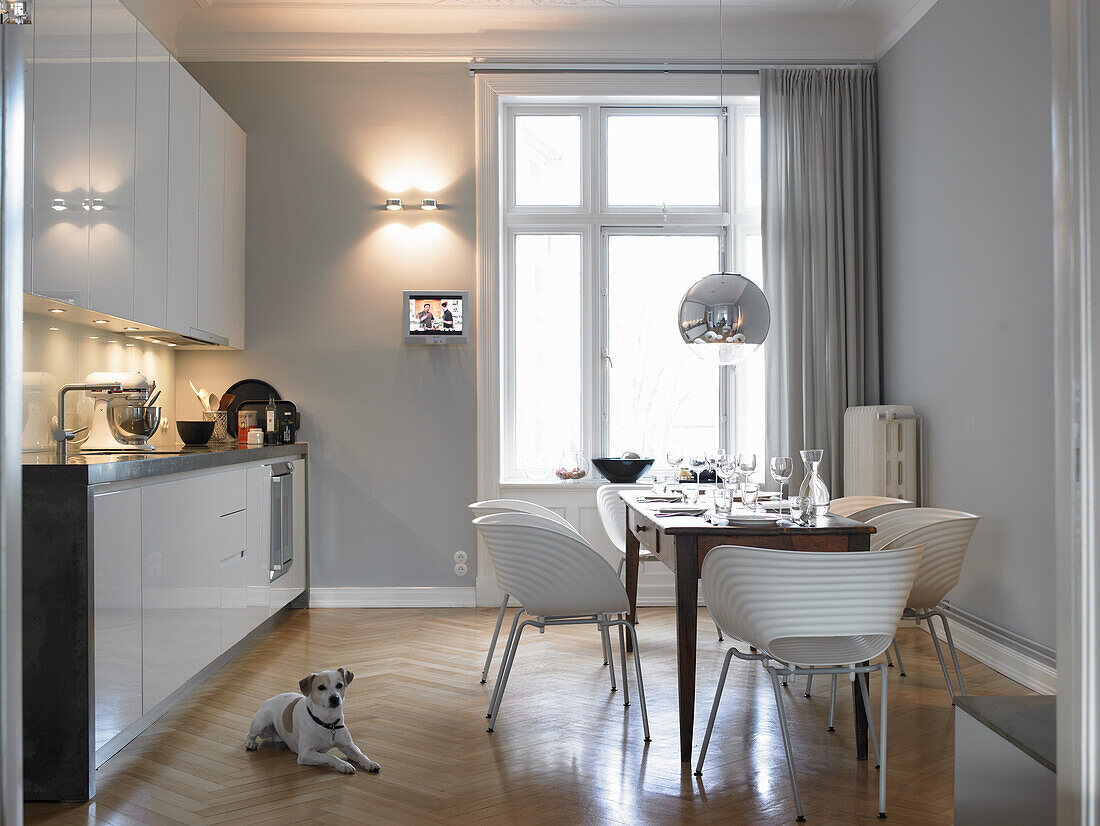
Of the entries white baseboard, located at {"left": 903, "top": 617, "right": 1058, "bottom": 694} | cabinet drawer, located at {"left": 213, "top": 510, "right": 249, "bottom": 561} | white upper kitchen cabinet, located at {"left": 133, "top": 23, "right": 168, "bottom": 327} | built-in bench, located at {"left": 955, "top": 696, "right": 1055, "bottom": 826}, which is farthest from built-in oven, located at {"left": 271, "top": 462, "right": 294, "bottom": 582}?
built-in bench, located at {"left": 955, "top": 696, "right": 1055, "bottom": 826}

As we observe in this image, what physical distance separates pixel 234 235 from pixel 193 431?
125 centimetres

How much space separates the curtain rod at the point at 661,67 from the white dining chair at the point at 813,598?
3.61 m

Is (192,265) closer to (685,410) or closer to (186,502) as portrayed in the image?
(186,502)

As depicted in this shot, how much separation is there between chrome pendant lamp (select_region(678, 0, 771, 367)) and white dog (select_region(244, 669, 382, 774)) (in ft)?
5.93

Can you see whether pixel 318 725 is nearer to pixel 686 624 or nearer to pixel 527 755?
pixel 527 755

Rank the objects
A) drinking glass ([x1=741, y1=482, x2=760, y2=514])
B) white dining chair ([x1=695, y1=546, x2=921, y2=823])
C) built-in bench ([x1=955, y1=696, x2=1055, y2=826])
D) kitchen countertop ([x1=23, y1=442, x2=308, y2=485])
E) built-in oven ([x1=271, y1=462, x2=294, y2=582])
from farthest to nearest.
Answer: built-in oven ([x1=271, y1=462, x2=294, y2=582]) → drinking glass ([x1=741, y1=482, x2=760, y2=514]) → kitchen countertop ([x1=23, y1=442, x2=308, y2=485]) → white dining chair ([x1=695, y1=546, x2=921, y2=823]) → built-in bench ([x1=955, y1=696, x2=1055, y2=826])

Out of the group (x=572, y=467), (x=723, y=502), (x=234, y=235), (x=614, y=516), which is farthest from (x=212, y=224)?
(x=723, y=502)

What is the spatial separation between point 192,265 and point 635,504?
98.1 inches

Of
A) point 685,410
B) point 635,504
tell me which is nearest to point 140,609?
point 635,504

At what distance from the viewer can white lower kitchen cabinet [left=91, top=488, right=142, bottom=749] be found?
7.88 feet

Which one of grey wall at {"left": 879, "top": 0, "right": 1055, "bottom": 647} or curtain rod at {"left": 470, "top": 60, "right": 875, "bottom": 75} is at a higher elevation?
curtain rod at {"left": 470, "top": 60, "right": 875, "bottom": 75}

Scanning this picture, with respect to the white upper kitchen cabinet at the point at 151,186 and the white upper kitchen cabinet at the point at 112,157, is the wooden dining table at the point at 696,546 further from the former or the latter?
the white upper kitchen cabinet at the point at 151,186

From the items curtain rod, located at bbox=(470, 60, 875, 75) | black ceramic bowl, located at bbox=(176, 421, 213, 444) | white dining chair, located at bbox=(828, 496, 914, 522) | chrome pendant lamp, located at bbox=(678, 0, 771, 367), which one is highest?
curtain rod, located at bbox=(470, 60, 875, 75)

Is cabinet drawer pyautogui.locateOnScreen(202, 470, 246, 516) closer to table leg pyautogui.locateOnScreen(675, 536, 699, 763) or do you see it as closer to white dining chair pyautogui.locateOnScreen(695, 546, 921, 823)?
table leg pyautogui.locateOnScreen(675, 536, 699, 763)
